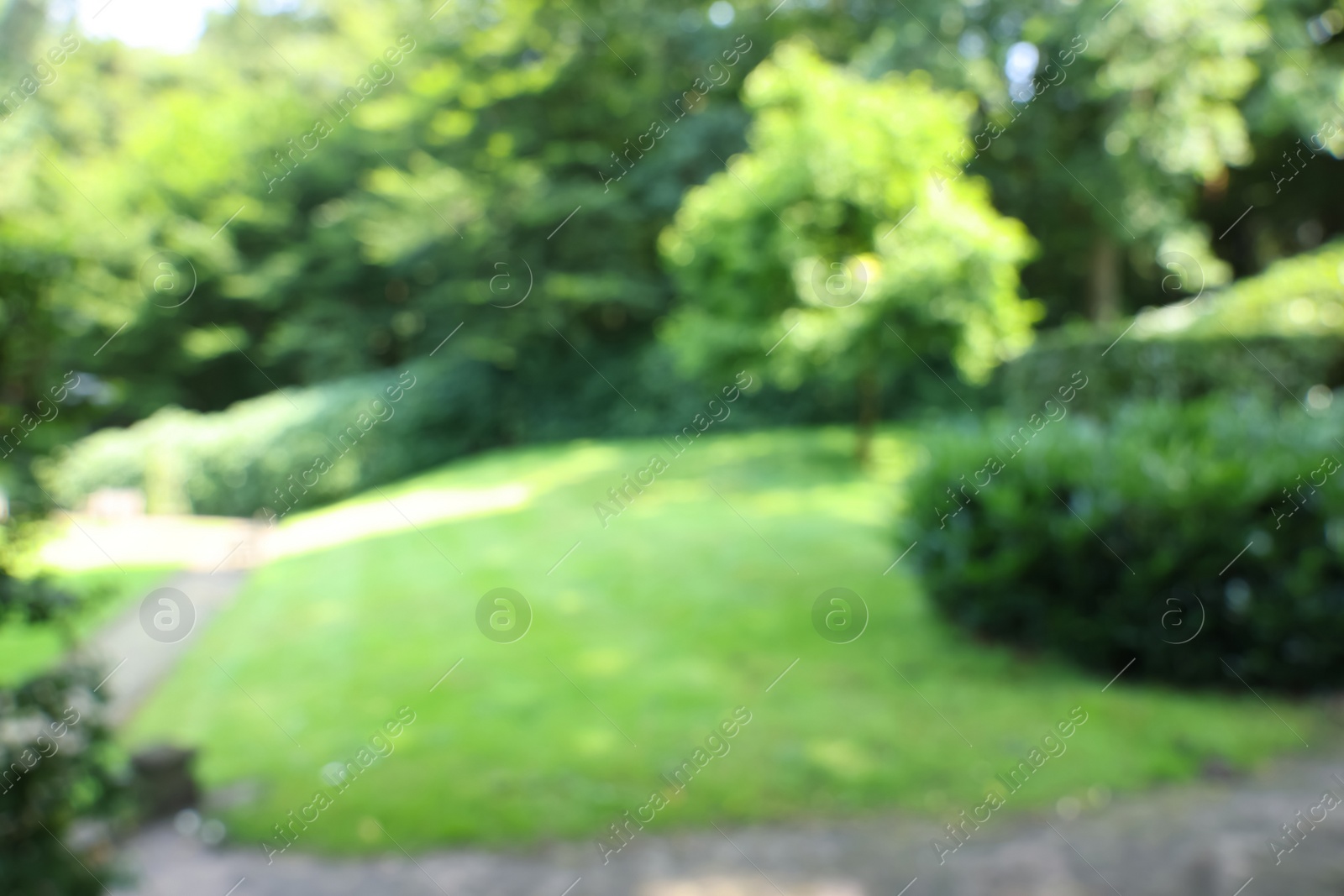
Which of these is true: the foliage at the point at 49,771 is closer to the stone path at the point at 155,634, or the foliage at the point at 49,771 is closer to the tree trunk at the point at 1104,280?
the stone path at the point at 155,634

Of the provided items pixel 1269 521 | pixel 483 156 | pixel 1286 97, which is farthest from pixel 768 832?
pixel 483 156

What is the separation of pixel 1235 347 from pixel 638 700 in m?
8.10

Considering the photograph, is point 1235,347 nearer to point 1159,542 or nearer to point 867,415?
point 867,415

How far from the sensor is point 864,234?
40.2ft

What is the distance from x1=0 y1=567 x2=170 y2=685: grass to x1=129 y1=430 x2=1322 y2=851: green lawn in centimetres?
130

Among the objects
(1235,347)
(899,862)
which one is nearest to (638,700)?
(899,862)

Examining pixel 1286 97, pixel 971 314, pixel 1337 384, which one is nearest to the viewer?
pixel 1337 384

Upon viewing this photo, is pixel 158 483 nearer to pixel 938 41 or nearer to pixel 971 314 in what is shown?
pixel 971 314

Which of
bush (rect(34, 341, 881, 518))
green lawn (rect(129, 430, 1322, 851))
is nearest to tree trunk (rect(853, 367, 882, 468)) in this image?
green lawn (rect(129, 430, 1322, 851))

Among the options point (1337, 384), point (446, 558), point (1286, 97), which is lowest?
point (1337, 384)

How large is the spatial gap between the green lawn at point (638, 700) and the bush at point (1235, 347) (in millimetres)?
3137

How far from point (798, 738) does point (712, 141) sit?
57.4 ft

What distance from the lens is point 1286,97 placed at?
14883 mm

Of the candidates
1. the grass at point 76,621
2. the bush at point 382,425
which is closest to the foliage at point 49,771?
the grass at point 76,621
